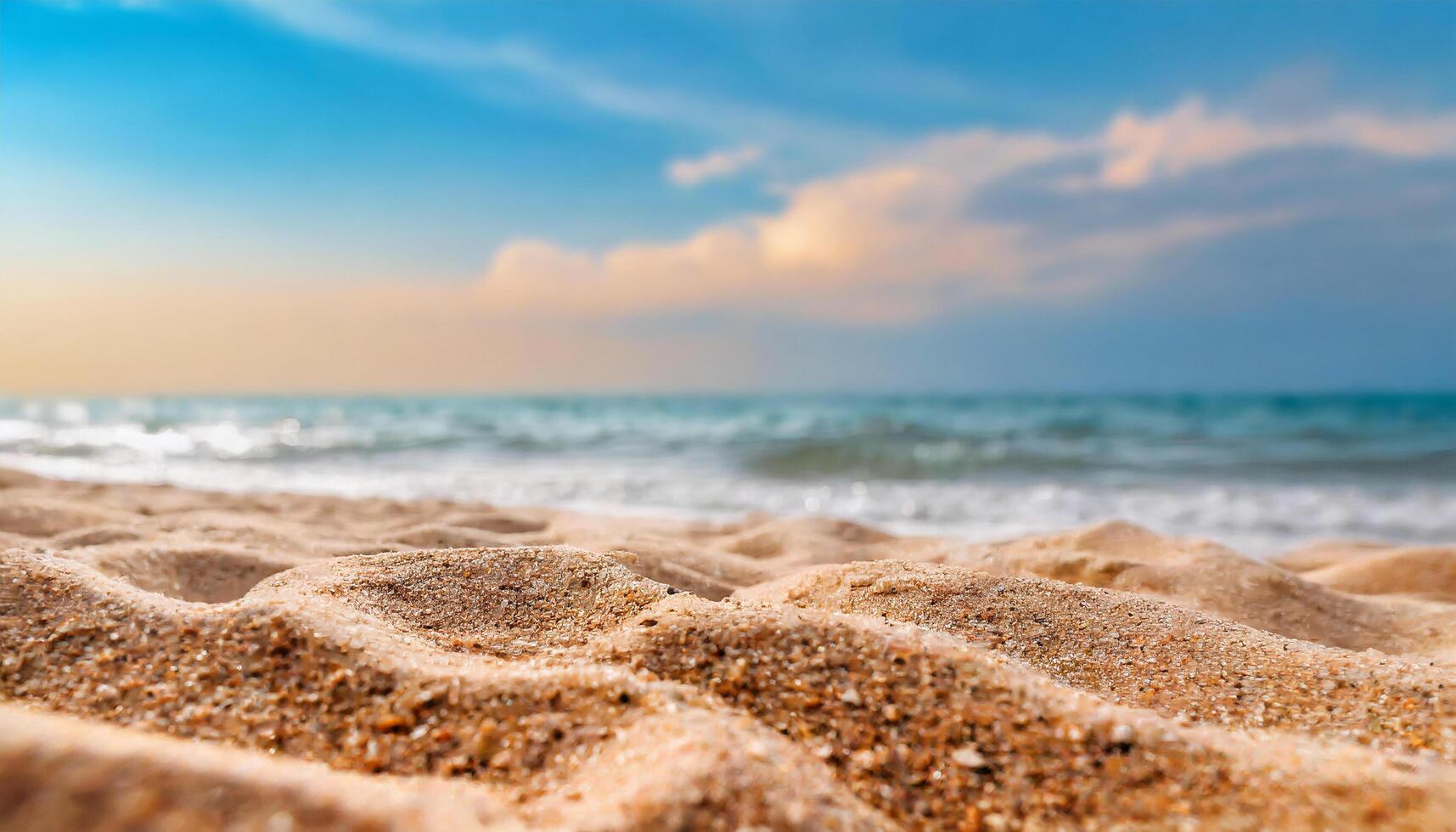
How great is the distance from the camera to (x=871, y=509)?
7.13 m

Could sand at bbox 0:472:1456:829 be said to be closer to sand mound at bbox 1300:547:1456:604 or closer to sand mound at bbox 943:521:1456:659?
sand mound at bbox 943:521:1456:659

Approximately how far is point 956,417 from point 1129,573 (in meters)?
20.9

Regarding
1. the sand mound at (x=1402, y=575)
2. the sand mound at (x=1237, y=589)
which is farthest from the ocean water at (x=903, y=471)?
the sand mound at (x=1237, y=589)

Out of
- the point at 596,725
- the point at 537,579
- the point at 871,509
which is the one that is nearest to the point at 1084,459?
the point at 871,509

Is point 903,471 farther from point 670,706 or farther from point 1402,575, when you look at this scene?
point 670,706

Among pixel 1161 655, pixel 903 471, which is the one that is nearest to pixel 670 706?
pixel 1161 655

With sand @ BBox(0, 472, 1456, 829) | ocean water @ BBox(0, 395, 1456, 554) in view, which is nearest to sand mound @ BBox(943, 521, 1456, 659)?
sand @ BBox(0, 472, 1456, 829)

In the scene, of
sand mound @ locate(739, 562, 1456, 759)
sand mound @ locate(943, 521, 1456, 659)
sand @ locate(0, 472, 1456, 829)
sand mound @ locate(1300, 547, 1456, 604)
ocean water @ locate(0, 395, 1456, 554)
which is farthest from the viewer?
ocean water @ locate(0, 395, 1456, 554)

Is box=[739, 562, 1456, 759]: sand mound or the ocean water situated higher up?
box=[739, 562, 1456, 759]: sand mound

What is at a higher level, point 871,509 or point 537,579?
point 537,579

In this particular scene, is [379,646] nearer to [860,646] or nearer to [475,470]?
[860,646]

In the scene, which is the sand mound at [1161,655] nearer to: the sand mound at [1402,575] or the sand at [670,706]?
the sand at [670,706]

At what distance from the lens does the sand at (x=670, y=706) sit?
1.25 metres

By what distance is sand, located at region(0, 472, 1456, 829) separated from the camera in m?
1.25
